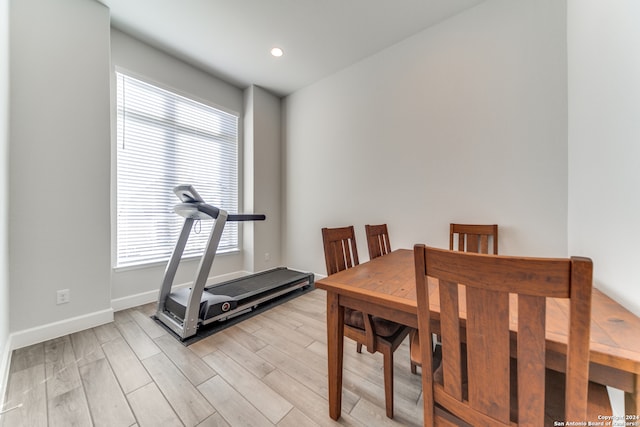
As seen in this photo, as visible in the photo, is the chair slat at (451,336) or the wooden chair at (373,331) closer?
the chair slat at (451,336)

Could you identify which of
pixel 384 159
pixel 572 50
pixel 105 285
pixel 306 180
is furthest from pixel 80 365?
pixel 572 50

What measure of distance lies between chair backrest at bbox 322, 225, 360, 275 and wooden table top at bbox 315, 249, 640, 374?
0.58ft

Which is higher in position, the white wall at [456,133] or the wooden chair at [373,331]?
the white wall at [456,133]

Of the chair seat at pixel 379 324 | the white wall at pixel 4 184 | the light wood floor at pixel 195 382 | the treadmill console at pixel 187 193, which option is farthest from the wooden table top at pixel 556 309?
the white wall at pixel 4 184

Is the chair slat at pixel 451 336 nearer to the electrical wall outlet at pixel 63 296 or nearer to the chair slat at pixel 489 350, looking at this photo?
the chair slat at pixel 489 350

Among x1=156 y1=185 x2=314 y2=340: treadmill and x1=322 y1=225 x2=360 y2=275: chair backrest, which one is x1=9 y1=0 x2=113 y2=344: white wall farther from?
x1=322 y1=225 x2=360 y2=275: chair backrest

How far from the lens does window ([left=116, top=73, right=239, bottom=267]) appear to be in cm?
253

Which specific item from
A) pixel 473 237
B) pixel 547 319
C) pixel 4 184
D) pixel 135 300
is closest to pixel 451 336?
pixel 547 319

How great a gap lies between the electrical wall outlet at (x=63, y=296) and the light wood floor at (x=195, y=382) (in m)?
0.30

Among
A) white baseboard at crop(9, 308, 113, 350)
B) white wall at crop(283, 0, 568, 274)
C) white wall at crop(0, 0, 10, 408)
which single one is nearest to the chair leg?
white wall at crop(283, 0, 568, 274)

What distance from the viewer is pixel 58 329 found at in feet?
6.33

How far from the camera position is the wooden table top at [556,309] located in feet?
1.97

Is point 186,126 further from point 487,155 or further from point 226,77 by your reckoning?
point 487,155

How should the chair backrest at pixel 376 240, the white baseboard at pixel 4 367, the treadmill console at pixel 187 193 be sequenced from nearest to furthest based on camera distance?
the white baseboard at pixel 4 367 → the chair backrest at pixel 376 240 → the treadmill console at pixel 187 193
